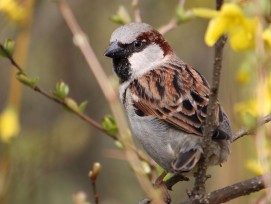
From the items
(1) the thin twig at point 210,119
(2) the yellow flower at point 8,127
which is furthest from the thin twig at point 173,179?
(2) the yellow flower at point 8,127

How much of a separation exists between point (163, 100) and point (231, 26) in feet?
4.35

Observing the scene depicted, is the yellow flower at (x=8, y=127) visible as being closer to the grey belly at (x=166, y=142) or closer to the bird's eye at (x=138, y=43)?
the grey belly at (x=166, y=142)

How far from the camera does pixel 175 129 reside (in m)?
4.11

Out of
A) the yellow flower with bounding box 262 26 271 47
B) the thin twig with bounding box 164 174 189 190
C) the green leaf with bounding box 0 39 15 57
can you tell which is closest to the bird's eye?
the thin twig with bounding box 164 174 189 190

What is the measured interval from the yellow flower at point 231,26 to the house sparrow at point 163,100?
0.75m

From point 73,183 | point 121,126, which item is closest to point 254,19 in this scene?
point 121,126

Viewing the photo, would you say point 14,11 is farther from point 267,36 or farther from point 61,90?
point 267,36

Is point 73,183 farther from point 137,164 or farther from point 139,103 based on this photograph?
point 137,164

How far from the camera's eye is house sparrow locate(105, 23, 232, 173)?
3.91m

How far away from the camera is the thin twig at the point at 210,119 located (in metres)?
2.68

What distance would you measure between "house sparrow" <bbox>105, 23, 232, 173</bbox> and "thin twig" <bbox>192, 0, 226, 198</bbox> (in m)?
0.10

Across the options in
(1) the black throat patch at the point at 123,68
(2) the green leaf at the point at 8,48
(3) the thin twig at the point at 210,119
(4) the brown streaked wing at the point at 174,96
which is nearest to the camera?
(3) the thin twig at the point at 210,119

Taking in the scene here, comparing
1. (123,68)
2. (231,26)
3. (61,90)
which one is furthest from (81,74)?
(231,26)

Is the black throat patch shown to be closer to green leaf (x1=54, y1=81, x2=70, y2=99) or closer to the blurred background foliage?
green leaf (x1=54, y1=81, x2=70, y2=99)
